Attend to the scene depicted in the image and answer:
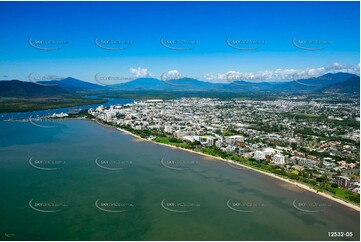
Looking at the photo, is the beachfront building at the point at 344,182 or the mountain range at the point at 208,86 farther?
the mountain range at the point at 208,86

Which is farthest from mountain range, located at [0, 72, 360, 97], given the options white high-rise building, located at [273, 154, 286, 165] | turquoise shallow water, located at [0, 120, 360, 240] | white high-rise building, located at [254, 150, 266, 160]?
turquoise shallow water, located at [0, 120, 360, 240]

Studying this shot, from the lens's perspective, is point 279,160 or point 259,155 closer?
point 279,160

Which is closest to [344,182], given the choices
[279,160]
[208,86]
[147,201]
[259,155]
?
[279,160]

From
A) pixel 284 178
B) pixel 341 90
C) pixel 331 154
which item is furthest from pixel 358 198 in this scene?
pixel 341 90

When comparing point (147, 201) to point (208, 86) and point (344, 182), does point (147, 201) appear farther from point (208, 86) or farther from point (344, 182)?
point (208, 86)

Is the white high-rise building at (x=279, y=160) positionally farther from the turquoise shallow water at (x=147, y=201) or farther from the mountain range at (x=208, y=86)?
the mountain range at (x=208, y=86)

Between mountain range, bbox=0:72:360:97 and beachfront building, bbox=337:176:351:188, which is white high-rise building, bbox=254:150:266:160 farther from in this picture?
mountain range, bbox=0:72:360:97

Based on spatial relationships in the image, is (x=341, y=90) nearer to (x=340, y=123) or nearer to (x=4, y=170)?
(x=340, y=123)

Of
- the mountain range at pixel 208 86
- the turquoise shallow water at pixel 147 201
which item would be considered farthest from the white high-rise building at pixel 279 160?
the mountain range at pixel 208 86

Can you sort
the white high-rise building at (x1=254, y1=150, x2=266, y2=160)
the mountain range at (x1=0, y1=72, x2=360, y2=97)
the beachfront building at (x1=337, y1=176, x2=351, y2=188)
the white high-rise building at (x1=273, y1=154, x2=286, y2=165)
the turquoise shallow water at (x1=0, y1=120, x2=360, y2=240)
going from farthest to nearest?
the mountain range at (x1=0, y1=72, x2=360, y2=97)
the white high-rise building at (x1=254, y1=150, x2=266, y2=160)
the white high-rise building at (x1=273, y1=154, x2=286, y2=165)
the beachfront building at (x1=337, y1=176, x2=351, y2=188)
the turquoise shallow water at (x1=0, y1=120, x2=360, y2=240)
